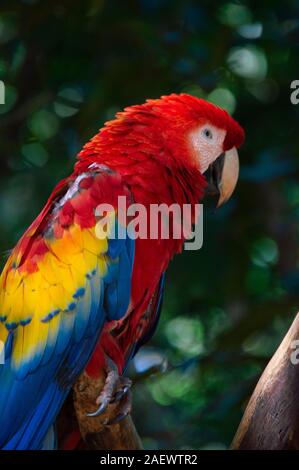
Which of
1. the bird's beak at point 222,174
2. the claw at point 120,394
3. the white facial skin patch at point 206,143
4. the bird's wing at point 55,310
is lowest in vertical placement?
the claw at point 120,394

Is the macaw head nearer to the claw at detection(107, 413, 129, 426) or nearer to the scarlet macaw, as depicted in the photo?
the scarlet macaw

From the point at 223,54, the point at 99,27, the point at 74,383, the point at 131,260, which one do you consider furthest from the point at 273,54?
the point at 74,383

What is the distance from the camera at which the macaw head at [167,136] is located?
154 cm

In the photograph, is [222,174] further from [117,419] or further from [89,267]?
[117,419]

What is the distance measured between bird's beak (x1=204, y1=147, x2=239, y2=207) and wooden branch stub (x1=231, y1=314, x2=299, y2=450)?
330 millimetres

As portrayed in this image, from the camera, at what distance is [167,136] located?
1560mm

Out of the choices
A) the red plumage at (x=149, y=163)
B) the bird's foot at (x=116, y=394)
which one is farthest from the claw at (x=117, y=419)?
the red plumage at (x=149, y=163)

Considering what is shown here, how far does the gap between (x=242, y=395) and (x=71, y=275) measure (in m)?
0.87

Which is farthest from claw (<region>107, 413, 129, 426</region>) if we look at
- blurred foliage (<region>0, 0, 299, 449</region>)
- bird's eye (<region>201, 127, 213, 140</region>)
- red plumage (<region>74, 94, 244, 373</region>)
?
blurred foliage (<region>0, 0, 299, 449</region>)

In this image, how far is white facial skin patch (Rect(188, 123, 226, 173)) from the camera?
158 centimetres

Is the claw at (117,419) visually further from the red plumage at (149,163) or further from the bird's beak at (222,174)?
the bird's beak at (222,174)

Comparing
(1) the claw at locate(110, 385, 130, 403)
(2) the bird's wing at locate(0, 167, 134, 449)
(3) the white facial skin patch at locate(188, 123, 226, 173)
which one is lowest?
(1) the claw at locate(110, 385, 130, 403)
